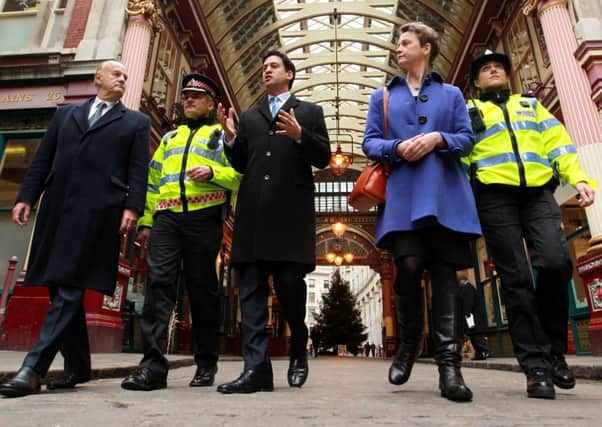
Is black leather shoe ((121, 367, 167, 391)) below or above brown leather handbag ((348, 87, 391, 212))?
below

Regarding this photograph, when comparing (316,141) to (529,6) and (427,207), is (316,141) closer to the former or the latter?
(427,207)

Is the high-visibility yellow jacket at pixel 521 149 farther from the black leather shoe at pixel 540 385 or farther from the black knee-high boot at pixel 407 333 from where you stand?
the black leather shoe at pixel 540 385

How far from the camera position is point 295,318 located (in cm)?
278

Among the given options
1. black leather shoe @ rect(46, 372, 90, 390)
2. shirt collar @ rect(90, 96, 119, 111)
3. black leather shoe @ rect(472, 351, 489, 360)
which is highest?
shirt collar @ rect(90, 96, 119, 111)

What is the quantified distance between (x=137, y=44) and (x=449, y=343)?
8.73 m

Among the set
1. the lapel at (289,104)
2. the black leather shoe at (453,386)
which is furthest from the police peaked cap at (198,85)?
the black leather shoe at (453,386)

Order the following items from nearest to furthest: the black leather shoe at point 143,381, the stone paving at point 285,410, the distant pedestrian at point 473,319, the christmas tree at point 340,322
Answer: the stone paving at point 285,410
the black leather shoe at point 143,381
the distant pedestrian at point 473,319
the christmas tree at point 340,322

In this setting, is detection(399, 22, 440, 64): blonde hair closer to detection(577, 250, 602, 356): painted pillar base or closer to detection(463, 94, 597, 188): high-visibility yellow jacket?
detection(463, 94, 597, 188): high-visibility yellow jacket

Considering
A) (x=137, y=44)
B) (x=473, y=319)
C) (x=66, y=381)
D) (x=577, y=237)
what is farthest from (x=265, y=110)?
(x=577, y=237)

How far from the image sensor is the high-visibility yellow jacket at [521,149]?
259 cm

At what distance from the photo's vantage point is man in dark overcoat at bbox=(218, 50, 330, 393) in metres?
2.59

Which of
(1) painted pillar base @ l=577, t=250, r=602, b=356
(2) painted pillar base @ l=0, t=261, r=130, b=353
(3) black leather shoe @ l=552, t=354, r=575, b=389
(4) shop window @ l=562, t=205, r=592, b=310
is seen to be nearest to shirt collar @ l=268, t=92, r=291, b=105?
(3) black leather shoe @ l=552, t=354, r=575, b=389

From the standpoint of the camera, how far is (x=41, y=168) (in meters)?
2.86

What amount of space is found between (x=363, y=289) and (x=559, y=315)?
4993 centimetres
